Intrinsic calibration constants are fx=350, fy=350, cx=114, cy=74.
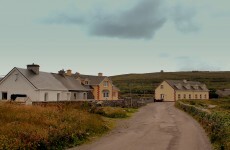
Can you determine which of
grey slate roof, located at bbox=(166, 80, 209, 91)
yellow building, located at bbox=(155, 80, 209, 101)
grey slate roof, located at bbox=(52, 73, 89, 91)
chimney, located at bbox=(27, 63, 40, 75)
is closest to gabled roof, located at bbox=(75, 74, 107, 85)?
grey slate roof, located at bbox=(52, 73, 89, 91)

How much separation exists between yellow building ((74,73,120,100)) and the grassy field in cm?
5063

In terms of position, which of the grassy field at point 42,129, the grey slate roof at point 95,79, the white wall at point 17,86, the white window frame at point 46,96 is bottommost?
the grassy field at point 42,129

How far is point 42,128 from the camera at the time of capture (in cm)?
2161

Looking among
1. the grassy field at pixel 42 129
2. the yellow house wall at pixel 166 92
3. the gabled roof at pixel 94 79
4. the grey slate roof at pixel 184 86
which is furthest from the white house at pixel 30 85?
the grey slate roof at pixel 184 86

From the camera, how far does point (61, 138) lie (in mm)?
21422

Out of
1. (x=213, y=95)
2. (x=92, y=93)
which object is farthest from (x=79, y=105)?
(x=213, y=95)

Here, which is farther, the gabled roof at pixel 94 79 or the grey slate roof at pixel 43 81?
the gabled roof at pixel 94 79

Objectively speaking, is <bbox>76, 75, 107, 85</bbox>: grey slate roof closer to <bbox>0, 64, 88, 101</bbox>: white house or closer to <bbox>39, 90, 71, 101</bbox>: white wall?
<bbox>39, 90, 71, 101</bbox>: white wall

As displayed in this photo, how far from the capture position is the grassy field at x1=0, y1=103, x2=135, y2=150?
1821 centimetres

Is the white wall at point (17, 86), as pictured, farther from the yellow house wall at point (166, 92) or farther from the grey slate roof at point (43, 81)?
the yellow house wall at point (166, 92)

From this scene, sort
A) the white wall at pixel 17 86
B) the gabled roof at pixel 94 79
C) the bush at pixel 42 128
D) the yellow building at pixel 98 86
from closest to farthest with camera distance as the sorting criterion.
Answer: the bush at pixel 42 128, the white wall at pixel 17 86, the yellow building at pixel 98 86, the gabled roof at pixel 94 79

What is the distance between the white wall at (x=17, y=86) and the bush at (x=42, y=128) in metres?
25.2

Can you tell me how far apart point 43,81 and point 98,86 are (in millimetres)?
26602

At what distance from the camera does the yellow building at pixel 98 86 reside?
80812 mm
